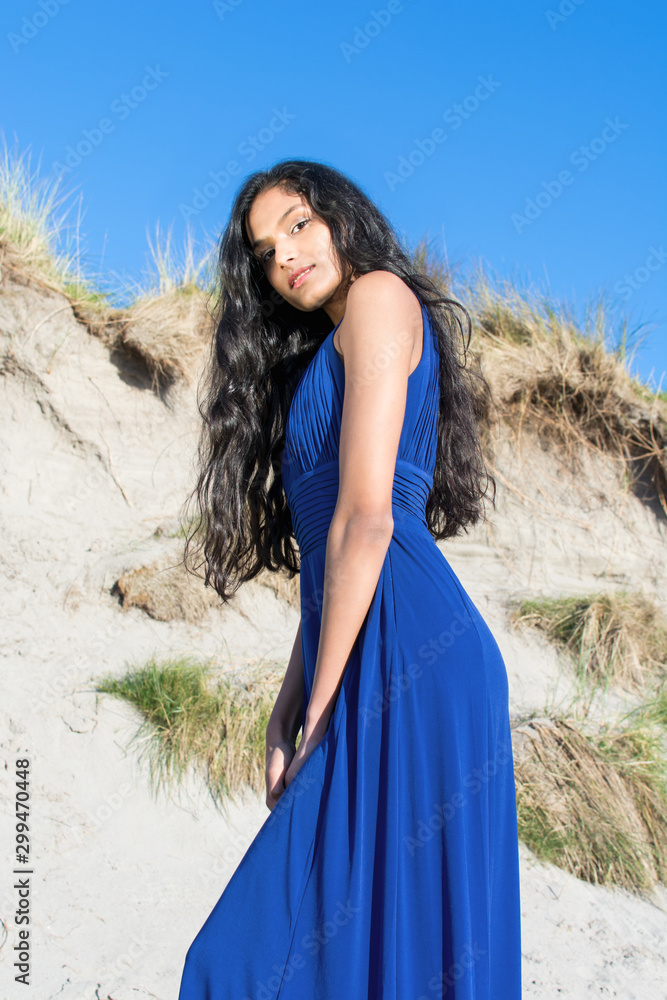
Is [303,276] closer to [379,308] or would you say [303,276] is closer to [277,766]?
[379,308]

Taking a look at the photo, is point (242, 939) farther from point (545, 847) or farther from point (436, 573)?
point (545, 847)

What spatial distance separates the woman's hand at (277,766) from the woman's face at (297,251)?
3.11 ft

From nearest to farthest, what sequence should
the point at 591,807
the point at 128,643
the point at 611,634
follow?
1. the point at 591,807
2. the point at 128,643
3. the point at 611,634

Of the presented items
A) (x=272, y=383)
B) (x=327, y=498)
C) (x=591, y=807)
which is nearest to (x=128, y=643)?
(x=591, y=807)

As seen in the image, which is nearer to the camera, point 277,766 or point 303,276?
point 277,766

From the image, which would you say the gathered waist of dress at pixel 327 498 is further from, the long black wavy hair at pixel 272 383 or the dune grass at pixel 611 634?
the dune grass at pixel 611 634

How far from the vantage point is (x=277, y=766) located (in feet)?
4.63

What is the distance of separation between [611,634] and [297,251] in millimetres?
4011

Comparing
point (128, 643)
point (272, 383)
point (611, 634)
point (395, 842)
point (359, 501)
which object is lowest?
point (395, 842)

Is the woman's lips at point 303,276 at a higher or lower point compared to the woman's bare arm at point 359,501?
higher

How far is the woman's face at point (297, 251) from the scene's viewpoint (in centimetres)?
165

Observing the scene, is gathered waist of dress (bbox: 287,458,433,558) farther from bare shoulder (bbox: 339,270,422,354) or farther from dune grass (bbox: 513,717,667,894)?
dune grass (bbox: 513,717,667,894)

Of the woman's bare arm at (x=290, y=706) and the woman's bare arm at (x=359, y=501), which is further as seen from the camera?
the woman's bare arm at (x=290, y=706)

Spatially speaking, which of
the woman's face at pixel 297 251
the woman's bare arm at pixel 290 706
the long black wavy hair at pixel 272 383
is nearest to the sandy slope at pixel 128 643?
the woman's bare arm at pixel 290 706
